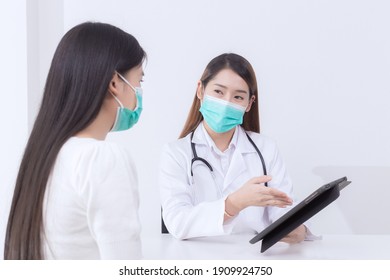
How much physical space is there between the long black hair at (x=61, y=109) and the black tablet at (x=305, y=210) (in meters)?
0.38

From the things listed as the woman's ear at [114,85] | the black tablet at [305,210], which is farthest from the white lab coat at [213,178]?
the woman's ear at [114,85]

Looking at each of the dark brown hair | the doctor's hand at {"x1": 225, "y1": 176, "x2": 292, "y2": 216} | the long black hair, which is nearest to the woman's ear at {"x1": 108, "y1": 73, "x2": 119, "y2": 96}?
the long black hair

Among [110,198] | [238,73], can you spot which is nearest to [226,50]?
[238,73]

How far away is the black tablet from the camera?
0.79 m

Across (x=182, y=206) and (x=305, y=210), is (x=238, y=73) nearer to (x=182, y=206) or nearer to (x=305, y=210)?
(x=182, y=206)

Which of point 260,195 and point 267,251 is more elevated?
point 260,195

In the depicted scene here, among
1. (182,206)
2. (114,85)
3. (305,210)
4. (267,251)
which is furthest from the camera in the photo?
(182,206)

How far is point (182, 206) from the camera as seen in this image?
3.73ft

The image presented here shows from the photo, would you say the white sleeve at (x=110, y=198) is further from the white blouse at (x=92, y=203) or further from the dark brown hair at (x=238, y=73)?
the dark brown hair at (x=238, y=73)

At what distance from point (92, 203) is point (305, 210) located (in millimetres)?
411

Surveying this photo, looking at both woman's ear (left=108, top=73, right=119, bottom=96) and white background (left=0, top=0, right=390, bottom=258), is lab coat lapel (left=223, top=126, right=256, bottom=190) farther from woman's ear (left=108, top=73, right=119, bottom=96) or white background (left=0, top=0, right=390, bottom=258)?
woman's ear (left=108, top=73, right=119, bottom=96)

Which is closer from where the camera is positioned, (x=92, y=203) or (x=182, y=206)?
(x=92, y=203)

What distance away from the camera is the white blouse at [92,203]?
23.3 inches

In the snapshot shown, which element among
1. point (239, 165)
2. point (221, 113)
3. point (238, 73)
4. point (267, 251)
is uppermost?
point (238, 73)
